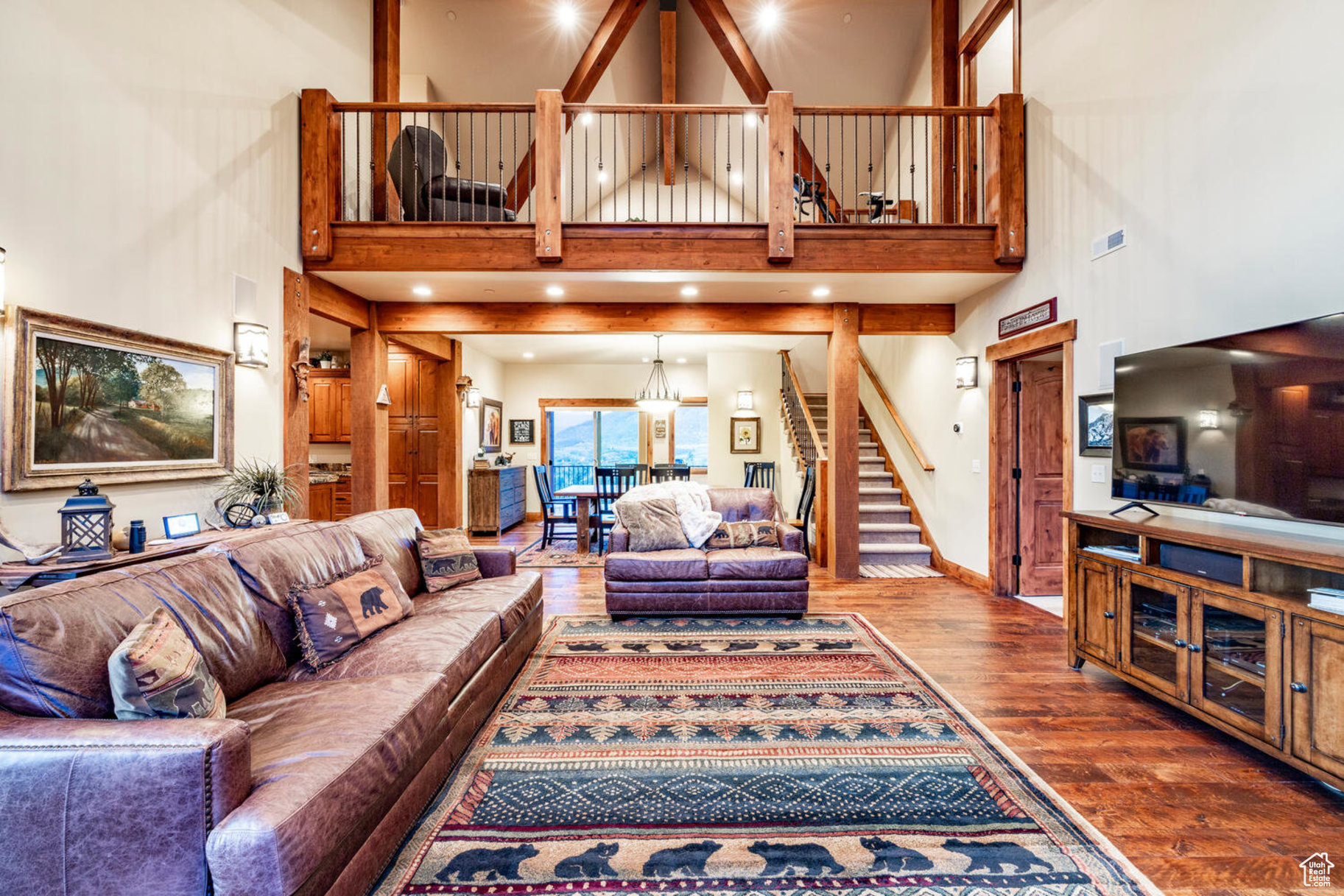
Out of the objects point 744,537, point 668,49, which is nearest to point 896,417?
point 744,537

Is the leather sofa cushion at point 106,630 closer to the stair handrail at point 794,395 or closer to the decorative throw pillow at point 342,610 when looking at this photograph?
the decorative throw pillow at point 342,610

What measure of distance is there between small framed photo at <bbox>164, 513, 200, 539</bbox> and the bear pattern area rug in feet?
6.33

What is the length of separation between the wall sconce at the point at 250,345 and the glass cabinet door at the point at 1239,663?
523 centimetres

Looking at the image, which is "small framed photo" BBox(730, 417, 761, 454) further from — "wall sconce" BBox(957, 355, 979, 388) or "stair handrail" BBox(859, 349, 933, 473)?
"wall sconce" BBox(957, 355, 979, 388)

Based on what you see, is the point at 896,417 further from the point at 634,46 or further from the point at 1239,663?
the point at 634,46

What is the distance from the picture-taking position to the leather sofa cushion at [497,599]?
2.81m

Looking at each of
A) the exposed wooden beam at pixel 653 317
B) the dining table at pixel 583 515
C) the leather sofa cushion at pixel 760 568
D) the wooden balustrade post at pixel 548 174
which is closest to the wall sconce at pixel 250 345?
the exposed wooden beam at pixel 653 317

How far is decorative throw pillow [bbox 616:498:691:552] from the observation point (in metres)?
4.28

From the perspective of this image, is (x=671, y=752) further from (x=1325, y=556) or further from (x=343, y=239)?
(x=343, y=239)

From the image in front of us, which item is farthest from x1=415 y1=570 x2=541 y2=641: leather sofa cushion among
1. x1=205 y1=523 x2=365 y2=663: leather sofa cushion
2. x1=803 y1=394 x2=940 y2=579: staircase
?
x1=803 y1=394 x2=940 y2=579: staircase

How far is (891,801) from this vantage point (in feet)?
6.61

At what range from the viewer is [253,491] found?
3555 millimetres

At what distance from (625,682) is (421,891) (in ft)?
4.89

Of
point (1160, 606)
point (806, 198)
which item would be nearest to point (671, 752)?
point (1160, 606)
